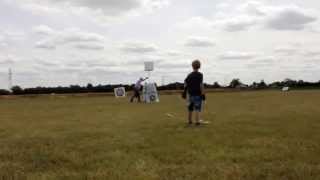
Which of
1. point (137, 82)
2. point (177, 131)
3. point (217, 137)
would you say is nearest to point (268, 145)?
point (217, 137)

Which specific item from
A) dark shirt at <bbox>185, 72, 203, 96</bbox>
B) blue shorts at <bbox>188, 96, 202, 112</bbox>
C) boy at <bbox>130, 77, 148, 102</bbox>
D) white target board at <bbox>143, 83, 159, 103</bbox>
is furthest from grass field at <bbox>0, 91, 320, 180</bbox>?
boy at <bbox>130, 77, 148, 102</bbox>

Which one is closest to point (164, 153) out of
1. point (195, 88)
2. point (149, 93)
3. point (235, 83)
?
point (195, 88)

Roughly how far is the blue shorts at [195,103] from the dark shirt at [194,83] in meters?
0.13

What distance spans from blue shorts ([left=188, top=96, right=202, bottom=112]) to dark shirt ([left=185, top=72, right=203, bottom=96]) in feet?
0.43

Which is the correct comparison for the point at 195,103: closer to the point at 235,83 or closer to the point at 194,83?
the point at 194,83

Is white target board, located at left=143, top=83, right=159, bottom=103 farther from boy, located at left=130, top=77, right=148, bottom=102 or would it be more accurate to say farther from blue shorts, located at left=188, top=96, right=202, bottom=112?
blue shorts, located at left=188, top=96, right=202, bottom=112

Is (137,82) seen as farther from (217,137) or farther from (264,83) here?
(264,83)

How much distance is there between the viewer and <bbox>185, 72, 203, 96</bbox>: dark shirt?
1778 centimetres

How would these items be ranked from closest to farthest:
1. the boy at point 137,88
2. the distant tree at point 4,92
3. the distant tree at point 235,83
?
the boy at point 137,88 → the distant tree at point 4,92 → the distant tree at point 235,83

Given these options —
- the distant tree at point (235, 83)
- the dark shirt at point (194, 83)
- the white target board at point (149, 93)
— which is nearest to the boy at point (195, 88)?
the dark shirt at point (194, 83)

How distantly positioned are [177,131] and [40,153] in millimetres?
5108

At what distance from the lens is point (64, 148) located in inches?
481

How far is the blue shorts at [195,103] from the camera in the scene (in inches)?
701

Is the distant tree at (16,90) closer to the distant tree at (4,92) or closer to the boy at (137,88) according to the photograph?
the distant tree at (4,92)
